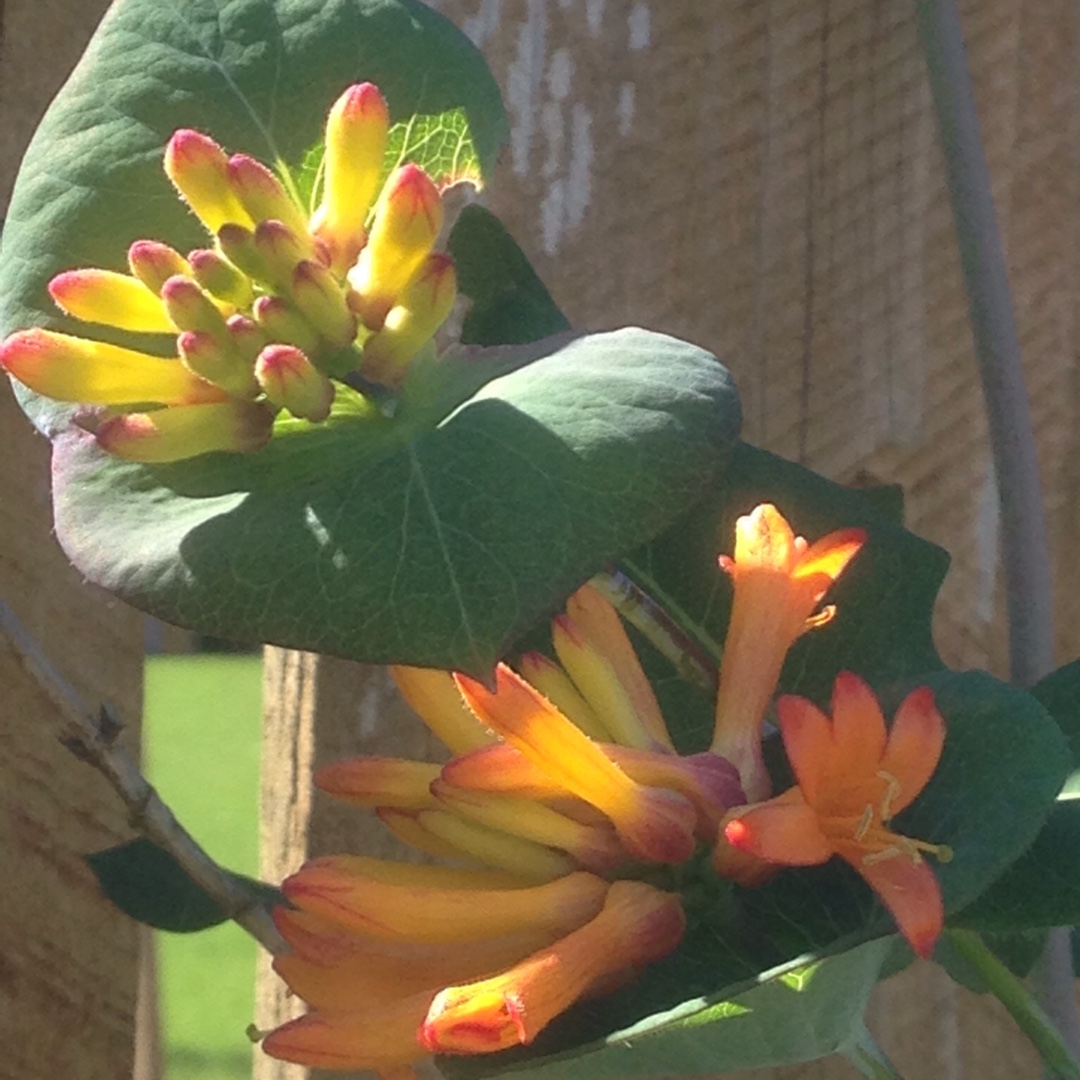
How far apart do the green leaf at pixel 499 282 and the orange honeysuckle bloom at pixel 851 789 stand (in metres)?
0.16

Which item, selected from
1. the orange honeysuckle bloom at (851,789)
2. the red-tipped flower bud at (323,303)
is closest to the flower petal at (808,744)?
the orange honeysuckle bloom at (851,789)

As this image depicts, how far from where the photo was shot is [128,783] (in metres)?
0.31

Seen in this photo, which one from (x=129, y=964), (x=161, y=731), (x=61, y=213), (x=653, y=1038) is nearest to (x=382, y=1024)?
(x=653, y=1038)

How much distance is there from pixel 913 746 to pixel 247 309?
5.8 inches

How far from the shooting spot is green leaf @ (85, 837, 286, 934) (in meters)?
0.39

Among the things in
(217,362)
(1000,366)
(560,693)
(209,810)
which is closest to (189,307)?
(217,362)

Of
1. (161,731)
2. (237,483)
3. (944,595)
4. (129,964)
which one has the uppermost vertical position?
(237,483)

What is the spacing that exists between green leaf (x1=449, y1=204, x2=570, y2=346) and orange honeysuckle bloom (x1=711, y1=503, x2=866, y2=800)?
0.11 metres

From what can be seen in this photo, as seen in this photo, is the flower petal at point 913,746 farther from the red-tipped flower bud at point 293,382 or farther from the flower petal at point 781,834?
the red-tipped flower bud at point 293,382

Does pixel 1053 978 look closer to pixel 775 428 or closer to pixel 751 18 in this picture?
pixel 775 428

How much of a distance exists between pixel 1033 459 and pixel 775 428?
0.42 ft

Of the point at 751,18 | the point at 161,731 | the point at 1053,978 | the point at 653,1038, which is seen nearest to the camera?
the point at 653,1038

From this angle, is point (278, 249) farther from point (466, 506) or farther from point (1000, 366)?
point (1000, 366)

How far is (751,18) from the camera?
480 mm
